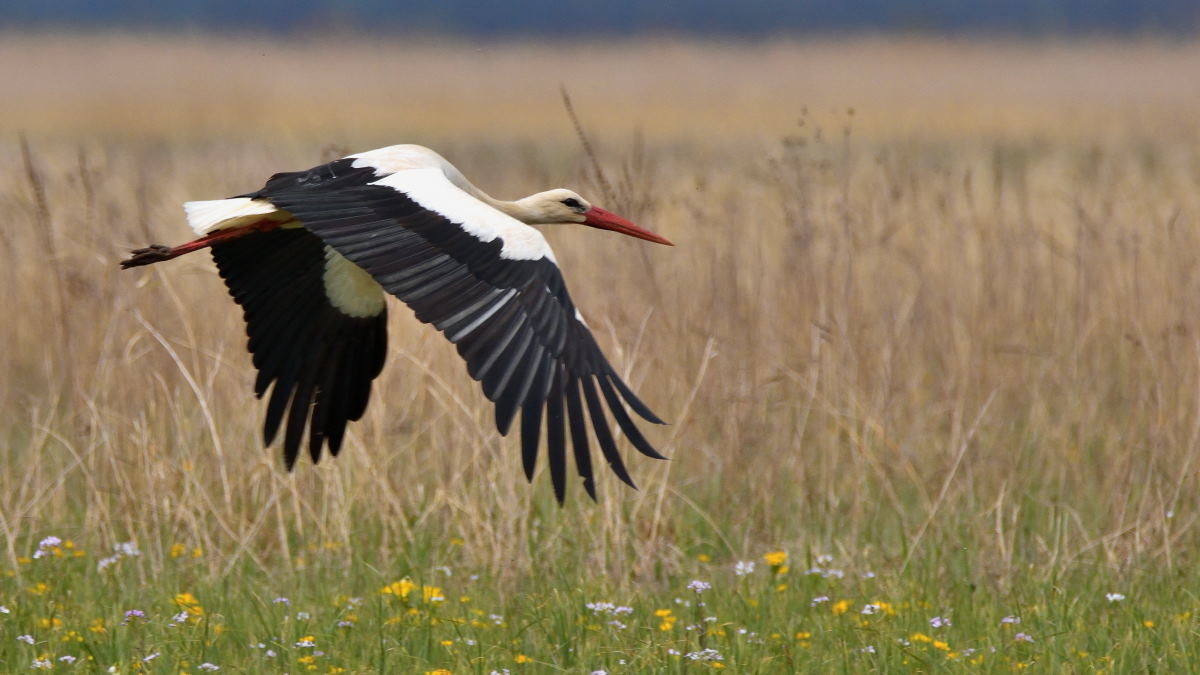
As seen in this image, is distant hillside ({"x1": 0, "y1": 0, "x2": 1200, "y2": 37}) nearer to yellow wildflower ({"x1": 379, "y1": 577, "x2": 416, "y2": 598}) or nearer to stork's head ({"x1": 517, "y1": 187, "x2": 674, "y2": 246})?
stork's head ({"x1": 517, "y1": 187, "x2": 674, "y2": 246})

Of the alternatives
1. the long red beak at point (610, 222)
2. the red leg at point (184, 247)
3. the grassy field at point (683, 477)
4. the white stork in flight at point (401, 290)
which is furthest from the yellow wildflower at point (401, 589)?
the long red beak at point (610, 222)

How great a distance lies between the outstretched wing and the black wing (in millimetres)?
636

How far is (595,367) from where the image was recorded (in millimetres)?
4590

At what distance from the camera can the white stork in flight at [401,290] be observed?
455cm

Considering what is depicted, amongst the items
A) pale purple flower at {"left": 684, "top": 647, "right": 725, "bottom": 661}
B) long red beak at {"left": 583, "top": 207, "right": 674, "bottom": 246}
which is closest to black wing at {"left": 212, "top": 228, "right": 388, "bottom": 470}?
long red beak at {"left": 583, "top": 207, "right": 674, "bottom": 246}

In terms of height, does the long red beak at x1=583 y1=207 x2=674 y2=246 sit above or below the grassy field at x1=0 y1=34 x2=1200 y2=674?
above

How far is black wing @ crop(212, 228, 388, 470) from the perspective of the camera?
239 inches

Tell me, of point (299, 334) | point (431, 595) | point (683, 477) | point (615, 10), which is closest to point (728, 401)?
point (683, 477)

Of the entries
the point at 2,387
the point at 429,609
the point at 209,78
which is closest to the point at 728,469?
the point at 429,609

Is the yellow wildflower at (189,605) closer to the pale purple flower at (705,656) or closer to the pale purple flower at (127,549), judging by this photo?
the pale purple flower at (127,549)

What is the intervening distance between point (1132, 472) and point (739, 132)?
19.2 meters

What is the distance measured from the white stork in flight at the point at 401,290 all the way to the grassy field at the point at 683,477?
0.71 ft

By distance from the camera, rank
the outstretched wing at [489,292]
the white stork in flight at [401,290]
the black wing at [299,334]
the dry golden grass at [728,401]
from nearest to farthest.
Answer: the outstretched wing at [489,292] < the white stork in flight at [401,290] < the dry golden grass at [728,401] < the black wing at [299,334]

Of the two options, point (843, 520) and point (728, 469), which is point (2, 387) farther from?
point (843, 520)
